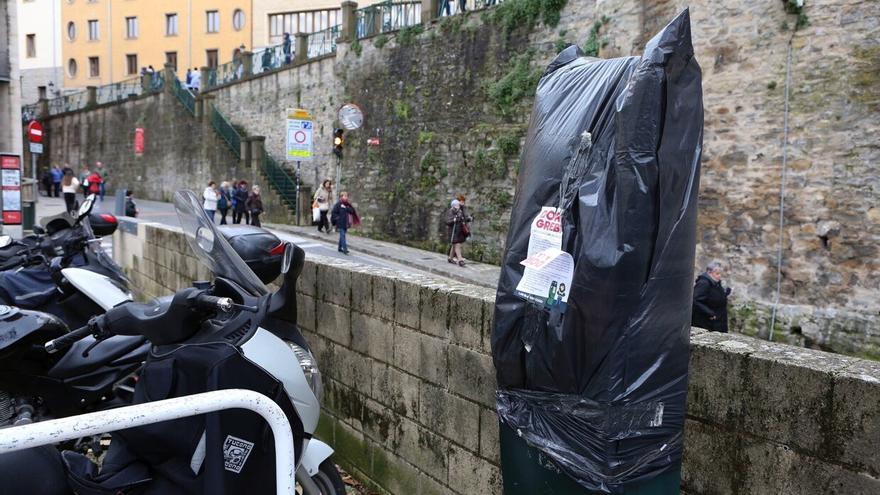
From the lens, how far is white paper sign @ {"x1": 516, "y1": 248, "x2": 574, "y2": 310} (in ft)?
7.01

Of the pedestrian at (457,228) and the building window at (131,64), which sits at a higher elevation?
the building window at (131,64)

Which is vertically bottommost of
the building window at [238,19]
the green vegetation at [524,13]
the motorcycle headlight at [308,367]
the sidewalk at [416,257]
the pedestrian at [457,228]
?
the sidewalk at [416,257]

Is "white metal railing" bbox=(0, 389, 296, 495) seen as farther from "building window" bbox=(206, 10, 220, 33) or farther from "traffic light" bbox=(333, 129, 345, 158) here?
"building window" bbox=(206, 10, 220, 33)

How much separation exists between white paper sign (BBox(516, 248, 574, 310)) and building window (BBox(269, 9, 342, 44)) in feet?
126

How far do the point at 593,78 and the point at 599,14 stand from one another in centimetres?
1404

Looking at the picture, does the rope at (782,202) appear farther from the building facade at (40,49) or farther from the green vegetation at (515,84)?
the building facade at (40,49)

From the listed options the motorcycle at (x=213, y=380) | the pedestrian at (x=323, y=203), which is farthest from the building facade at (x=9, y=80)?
the motorcycle at (x=213, y=380)

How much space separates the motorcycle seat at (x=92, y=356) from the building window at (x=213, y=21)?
44.0 meters

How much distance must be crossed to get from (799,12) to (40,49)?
54013 millimetres

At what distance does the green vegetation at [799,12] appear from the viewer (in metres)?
11.0

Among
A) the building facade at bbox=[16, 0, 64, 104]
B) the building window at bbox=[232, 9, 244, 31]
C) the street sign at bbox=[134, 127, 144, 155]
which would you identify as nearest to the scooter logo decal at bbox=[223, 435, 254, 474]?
the street sign at bbox=[134, 127, 144, 155]

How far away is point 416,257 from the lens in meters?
18.7

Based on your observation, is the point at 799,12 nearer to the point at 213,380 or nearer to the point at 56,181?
the point at 213,380

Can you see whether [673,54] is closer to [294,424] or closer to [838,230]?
[294,424]
